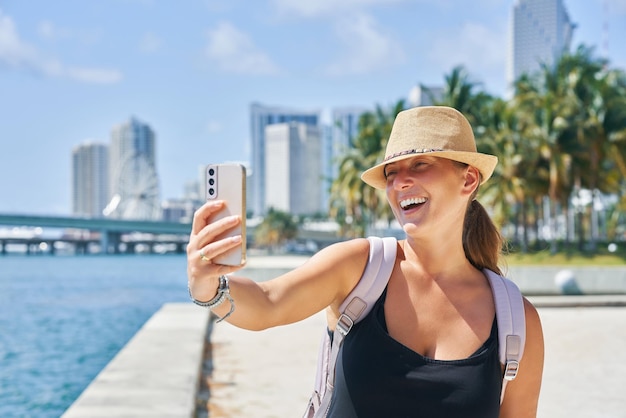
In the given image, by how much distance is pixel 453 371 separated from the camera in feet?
6.53

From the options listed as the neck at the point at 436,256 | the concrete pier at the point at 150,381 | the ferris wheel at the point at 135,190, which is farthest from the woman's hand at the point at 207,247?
the ferris wheel at the point at 135,190

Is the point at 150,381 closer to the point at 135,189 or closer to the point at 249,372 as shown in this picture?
the point at 249,372

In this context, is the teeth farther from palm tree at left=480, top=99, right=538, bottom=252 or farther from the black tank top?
palm tree at left=480, top=99, right=538, bottom=252

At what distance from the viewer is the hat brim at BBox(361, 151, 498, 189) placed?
81.3 inches

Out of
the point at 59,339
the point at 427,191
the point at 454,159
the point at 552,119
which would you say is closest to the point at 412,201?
the point at 427,191

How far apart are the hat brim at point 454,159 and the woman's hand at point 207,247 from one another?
58 centimetres

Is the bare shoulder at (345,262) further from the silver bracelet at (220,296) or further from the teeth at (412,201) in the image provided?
the silver bracelet at (220,296)

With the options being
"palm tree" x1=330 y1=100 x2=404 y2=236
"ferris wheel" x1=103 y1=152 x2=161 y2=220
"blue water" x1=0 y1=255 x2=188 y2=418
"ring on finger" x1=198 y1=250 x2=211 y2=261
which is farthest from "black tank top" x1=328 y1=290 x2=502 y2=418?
"ferris wheel" x1=103 y1=152 x2=161 y2=220

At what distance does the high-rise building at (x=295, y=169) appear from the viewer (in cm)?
18338

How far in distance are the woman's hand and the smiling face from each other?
546 millimetres

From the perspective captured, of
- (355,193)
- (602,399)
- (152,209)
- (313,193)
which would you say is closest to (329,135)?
(313,193)

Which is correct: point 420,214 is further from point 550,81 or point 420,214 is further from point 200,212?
point 550,81

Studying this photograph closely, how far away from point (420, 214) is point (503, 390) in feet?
1.66

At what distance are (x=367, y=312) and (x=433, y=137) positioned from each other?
476 mm
